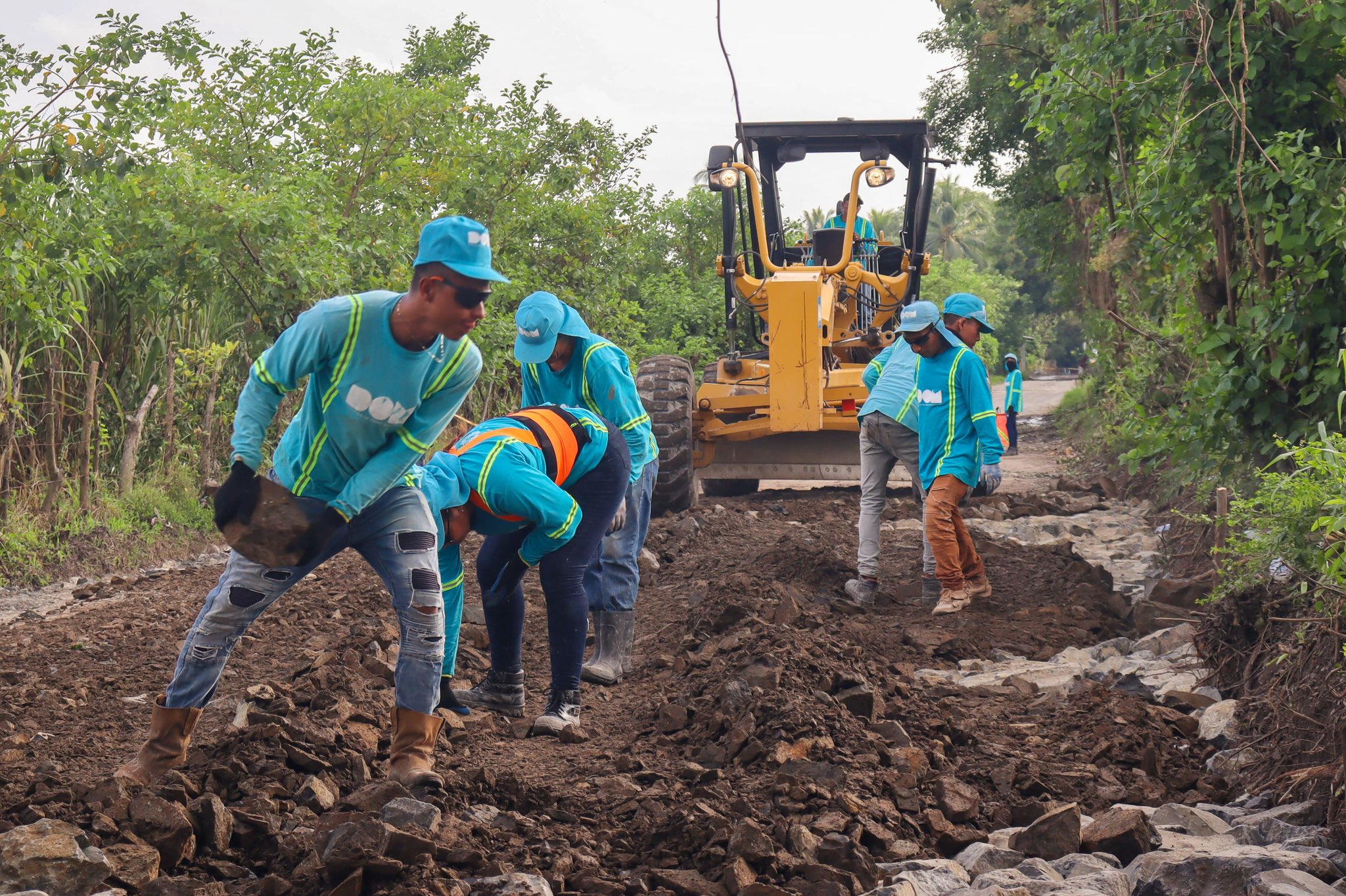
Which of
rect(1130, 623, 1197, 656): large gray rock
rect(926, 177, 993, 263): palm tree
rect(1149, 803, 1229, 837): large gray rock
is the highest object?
rect(926, 177, 993, 263): palm tree

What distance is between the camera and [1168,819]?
3.93 metres

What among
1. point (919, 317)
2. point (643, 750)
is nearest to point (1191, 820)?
point (643, 750)

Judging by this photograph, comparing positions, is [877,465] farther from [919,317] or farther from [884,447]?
[919,317]

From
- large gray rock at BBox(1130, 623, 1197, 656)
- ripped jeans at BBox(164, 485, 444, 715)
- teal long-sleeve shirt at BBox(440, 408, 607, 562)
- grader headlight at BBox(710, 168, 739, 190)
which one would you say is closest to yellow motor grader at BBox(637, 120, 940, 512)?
grader headlight at BBox(710, 168, 739, 190)

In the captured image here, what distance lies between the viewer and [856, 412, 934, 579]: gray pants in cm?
780

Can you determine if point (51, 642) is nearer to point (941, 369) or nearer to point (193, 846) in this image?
point (193, 846)

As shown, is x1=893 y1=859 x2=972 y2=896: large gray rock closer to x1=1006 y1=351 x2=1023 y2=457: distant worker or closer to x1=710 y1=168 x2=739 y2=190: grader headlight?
x1=710 y1=168 x2=739 y2=190: grader headlight

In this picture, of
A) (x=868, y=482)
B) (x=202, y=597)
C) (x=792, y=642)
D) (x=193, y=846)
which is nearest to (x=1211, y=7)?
(x=868, y=482)

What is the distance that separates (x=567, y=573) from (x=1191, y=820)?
236 cm

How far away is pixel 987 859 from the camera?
143 inches

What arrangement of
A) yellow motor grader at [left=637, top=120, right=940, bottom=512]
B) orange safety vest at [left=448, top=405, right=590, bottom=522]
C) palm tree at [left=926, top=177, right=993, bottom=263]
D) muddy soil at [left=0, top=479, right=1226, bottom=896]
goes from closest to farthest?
muddy soil at [left=0, top=479, right=1226, bottom=896] < orange safety vest at [left=448, top=405, right=590, bottom=522] < yellow motor grader at [left=637, top=120, right=940, bottom=512] < palm tree at [left=926, top=177, right=993, bottom=263]

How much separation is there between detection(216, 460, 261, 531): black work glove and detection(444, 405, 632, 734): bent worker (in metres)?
0.92

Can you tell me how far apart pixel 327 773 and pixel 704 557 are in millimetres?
5396

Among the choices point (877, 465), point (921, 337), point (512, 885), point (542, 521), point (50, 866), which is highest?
point (921, 337)
